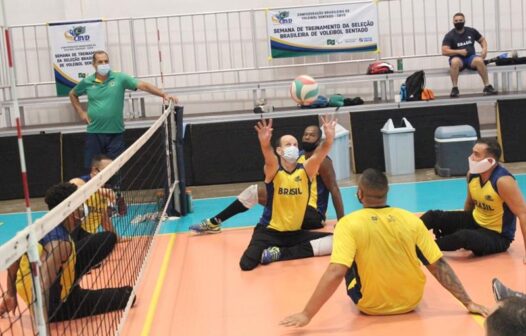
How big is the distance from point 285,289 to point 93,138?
16.0 ft

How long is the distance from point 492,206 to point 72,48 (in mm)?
9448

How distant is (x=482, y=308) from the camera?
212 inches

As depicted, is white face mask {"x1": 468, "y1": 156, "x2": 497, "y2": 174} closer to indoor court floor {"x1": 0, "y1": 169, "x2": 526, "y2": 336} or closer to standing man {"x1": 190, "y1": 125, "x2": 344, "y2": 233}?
indoor court floor {"x1": 0, "y1": 169, "x2": 526, "y2": 336}

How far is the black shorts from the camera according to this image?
8.25 metres

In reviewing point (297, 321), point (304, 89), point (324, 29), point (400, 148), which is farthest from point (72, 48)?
point (297, 321)

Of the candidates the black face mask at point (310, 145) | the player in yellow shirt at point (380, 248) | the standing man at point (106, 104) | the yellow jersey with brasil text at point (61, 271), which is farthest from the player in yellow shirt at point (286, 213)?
the standing man at point (106, 104)

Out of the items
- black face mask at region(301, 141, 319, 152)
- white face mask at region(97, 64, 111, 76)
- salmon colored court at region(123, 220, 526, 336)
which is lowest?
salmon colored court at region(123, 220, 526, 336)

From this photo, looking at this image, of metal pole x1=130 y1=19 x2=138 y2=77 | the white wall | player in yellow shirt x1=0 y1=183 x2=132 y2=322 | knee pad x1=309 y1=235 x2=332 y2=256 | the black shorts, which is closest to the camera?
player in yellow shirt x1=0 y1=183 x2=132 y2=322

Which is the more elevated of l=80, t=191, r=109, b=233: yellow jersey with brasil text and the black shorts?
l=80, t=191, r=109, b=233: yellow jersey with brasil text

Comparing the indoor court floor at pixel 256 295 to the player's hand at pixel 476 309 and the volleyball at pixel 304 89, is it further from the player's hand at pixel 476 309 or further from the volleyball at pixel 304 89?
the volleyball at pixel 304 89

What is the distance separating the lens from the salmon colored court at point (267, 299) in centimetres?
541

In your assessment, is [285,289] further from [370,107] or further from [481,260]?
[370,107]

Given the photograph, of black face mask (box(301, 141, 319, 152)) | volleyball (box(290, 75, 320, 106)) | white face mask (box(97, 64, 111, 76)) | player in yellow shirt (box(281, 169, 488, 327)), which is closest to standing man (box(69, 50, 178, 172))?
white face mask (box(97, 64, 111, 76))

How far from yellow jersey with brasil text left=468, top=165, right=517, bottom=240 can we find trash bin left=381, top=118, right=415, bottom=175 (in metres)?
5.11
